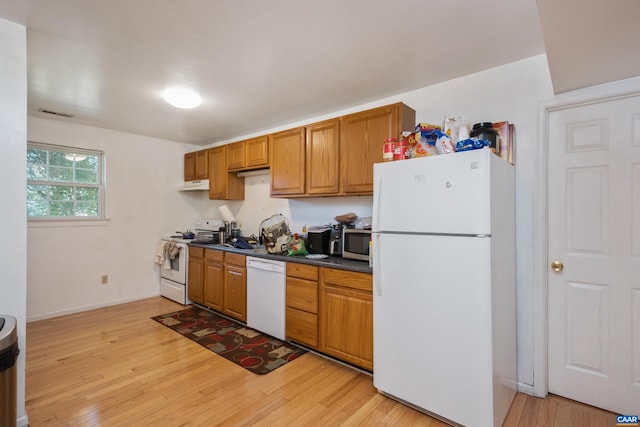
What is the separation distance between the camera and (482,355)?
1692 mm

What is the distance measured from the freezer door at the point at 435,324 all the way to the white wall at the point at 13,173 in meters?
2.22

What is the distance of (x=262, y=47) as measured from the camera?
2064mm

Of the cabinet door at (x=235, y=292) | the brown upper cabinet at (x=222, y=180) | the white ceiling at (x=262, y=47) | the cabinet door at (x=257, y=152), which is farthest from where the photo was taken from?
the brown upper cabinet at (x=222, y=180)

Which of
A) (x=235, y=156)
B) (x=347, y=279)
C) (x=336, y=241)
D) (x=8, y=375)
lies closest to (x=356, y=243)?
(x=336, y=241)

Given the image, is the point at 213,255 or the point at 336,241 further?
the point at 213,255

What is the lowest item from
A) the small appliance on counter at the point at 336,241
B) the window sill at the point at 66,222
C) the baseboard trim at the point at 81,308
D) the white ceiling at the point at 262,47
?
the baseboard trim at the point at 81,308

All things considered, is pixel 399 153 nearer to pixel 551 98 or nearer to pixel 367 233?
pixel 367 233

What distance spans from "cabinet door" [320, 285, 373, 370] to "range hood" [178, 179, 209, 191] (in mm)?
2716

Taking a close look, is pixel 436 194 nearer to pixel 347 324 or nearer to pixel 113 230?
pixel 347 324

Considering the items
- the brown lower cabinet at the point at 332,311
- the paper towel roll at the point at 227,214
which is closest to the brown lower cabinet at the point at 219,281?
the paper towel roll at the point at 227,214

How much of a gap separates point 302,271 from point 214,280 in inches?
60.9

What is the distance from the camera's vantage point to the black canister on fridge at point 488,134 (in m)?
2.08

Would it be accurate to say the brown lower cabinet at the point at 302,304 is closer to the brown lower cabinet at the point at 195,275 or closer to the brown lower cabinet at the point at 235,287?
the brown lower cabinet at the point at 235,287

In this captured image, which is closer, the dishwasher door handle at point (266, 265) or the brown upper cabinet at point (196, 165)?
the dishwasher door handle at point (266, 265)
